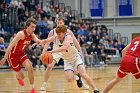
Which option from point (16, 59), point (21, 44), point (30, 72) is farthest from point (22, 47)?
point (30, 72)

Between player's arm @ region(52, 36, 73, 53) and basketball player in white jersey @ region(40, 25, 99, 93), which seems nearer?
player's arm @ region(52, 36, 73, 53)

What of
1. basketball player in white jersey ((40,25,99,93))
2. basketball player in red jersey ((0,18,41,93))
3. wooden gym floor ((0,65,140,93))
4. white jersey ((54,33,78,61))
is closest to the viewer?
basketball player in white jersey ((40,25,99,93))

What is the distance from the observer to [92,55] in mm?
24359

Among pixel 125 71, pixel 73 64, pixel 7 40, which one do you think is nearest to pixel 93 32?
pixel 7 40

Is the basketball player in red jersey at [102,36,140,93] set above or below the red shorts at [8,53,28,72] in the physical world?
above

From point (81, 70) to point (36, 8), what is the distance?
56.0ft

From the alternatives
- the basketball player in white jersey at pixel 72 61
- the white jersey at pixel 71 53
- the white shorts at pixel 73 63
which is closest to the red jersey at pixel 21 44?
the basketball player in white jersey at pixel 72 61

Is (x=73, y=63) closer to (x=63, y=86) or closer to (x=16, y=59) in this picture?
(x=16, y=59)

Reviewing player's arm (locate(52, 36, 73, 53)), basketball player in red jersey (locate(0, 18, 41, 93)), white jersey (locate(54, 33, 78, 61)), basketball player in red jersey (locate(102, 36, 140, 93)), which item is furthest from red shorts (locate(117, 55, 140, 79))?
basketball player in red jersey (locate(0, 18, 41, 93))

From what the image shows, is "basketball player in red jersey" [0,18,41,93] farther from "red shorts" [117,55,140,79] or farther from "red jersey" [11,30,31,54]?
"red shorts" [117,55,140,79]

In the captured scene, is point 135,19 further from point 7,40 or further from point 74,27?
point 7,40

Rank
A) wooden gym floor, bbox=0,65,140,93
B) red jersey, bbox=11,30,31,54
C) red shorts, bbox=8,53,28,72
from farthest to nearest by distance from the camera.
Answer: wooden gym floor, bbox=0,65,140,93
red shorts, bbox=8,53,28,72
red jersey, bbox=11,30,31,54

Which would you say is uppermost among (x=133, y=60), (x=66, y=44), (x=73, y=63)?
(x=66, y=44)

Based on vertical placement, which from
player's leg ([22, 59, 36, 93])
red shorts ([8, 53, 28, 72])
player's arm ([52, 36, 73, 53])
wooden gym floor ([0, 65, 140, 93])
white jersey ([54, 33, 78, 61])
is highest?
player's arm ([52, 36, 73, 53])
